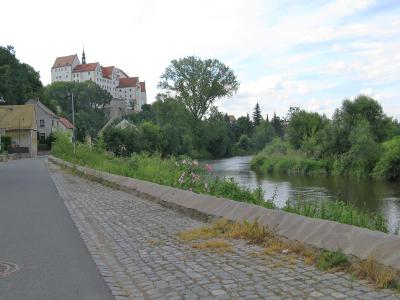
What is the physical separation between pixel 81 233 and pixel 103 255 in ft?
6.78

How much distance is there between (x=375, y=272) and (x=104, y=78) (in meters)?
184

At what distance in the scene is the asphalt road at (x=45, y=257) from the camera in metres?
5.48

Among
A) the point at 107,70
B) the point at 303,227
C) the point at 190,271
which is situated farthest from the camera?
the point at 107,70

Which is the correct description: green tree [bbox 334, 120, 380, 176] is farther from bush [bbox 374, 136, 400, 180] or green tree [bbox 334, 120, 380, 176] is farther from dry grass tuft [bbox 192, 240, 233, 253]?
dry grass tuft [bbox 192, 240, 233, 253]

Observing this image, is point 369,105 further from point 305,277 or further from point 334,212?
point 305,277

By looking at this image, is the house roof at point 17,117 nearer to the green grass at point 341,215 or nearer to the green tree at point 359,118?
the green tree at point 359,118

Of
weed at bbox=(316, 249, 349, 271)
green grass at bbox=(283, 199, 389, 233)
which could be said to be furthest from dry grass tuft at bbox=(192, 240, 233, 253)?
green grass at bbox=(283, 199, 389, 233)

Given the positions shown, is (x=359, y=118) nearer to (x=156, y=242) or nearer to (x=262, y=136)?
(x=156, y=242)

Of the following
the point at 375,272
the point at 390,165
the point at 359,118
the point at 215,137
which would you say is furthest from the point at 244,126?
the point at 375,272

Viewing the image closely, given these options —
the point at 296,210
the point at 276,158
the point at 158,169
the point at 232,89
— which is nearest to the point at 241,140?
the point at 232,89

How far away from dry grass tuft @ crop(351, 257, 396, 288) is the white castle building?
6614 inches

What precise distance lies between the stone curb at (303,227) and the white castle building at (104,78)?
162 meters

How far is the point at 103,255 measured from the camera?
7.37 m

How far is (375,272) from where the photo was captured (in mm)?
5227
